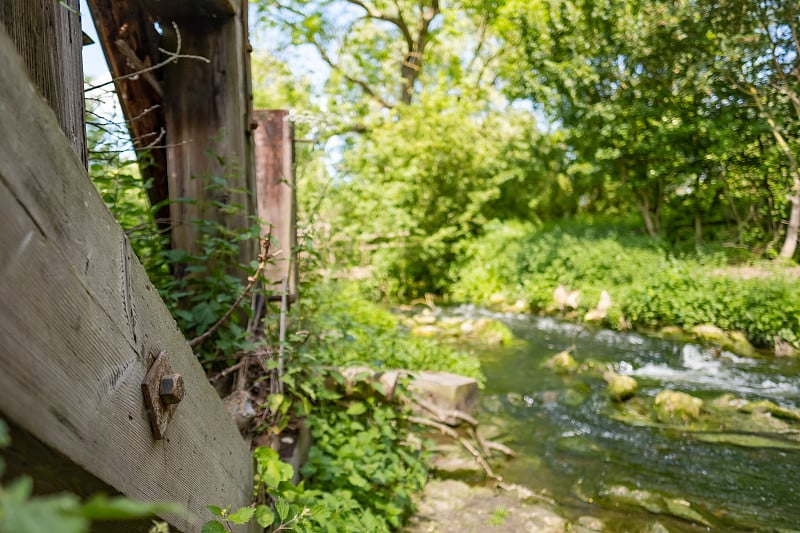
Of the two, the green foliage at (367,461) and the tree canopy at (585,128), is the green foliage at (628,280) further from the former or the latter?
the green foliage at (367,461)

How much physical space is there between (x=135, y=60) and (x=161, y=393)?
1.90 meters

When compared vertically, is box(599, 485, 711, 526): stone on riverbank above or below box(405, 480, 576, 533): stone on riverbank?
below

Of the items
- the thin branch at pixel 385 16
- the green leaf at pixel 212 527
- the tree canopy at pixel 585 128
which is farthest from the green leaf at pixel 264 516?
the thin branch at pixel 385 16

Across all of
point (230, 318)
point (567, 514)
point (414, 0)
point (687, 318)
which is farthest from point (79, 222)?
point (414, 0)

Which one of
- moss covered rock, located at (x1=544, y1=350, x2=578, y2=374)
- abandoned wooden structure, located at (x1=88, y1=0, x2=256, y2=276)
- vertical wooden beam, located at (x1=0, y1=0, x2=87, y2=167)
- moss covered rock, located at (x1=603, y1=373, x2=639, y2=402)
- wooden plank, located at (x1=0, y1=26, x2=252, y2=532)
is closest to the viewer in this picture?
wooden plank, located at (x1=0, y1=26, x2=252, y2=532)

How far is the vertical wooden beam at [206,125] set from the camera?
271cm

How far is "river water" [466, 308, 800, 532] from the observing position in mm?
4184

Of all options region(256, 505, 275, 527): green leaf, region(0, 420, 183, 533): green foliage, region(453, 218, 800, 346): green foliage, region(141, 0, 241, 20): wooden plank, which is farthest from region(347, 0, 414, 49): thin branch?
region(0, 420, 183, 533): green foliage

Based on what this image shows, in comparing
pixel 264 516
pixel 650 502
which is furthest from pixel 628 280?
pixel 264 516

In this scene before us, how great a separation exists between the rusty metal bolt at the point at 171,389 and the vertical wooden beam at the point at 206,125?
5.35 ft

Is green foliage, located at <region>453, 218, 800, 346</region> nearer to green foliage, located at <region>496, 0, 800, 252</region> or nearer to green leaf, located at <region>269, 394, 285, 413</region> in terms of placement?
green foliage, located at <region>496, 0, 800, 252</region>

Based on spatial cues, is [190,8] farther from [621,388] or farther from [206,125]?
[621,388]

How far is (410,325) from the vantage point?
1052cm

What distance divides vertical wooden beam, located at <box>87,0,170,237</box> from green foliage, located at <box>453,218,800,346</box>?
9.26 metres
